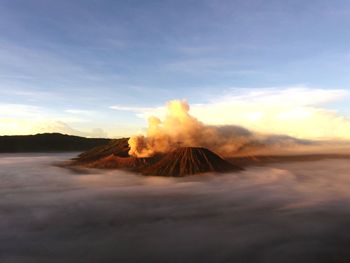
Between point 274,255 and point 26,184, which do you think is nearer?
point 274,255

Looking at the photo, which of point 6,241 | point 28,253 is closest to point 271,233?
point 28,253

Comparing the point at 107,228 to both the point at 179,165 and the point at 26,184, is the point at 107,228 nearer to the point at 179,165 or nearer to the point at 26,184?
the point at 179,165

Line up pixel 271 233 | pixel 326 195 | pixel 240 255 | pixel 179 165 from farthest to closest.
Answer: pixel 179 165 → pixel 326 195 → pixel 271 233 → pixel 240 255

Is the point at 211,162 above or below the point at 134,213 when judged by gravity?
above

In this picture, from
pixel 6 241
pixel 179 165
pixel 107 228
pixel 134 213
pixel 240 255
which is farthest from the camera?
pixel 179 165

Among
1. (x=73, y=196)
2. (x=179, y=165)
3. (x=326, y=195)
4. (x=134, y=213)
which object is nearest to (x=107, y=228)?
(x=134, y=213)

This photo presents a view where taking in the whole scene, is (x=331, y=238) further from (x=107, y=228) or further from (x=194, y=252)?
(x=107, y=228)
